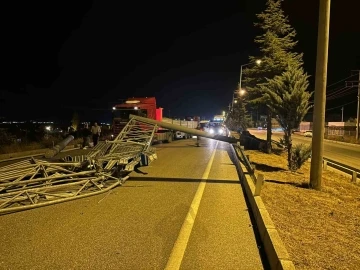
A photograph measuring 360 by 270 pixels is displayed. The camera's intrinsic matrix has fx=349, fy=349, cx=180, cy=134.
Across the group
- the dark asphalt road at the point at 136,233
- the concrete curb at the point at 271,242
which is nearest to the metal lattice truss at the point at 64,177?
the dark asphalt road at the point at 136,233

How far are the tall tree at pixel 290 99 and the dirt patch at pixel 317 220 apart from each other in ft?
10.7

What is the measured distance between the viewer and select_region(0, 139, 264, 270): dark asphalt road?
4.87 meters

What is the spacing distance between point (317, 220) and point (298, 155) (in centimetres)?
653

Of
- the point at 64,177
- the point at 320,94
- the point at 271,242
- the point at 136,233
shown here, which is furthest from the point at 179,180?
the point at 271,242

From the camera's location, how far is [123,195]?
918 centimetres

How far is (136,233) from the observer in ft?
19.8

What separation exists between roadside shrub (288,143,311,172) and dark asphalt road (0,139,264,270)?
4.19 metres

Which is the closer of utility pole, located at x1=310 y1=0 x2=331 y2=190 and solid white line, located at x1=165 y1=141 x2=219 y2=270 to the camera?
solid white line, located at x1=165 y1=141 x2=219 y2=270

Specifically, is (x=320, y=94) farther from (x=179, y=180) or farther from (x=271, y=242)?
(x=271, y=242)

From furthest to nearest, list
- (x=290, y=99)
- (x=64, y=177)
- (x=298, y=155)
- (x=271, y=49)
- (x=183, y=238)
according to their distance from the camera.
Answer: (x=271, y=49)
(x=290, y=99)
(x=298, y=155)
(x=64, y=177)
(x=183, y=238)

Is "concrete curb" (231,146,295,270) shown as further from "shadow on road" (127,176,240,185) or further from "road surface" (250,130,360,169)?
"road surface" (250,130,360,169)

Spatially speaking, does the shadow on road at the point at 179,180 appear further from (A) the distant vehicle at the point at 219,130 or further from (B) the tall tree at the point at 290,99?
(A) the distant vehicle at the point at 219,130

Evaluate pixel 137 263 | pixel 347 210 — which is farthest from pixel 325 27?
pixel 137 263

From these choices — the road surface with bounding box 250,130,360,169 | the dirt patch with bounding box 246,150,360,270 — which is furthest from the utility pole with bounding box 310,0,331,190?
the road surface with bounding box 250,130,360,169
